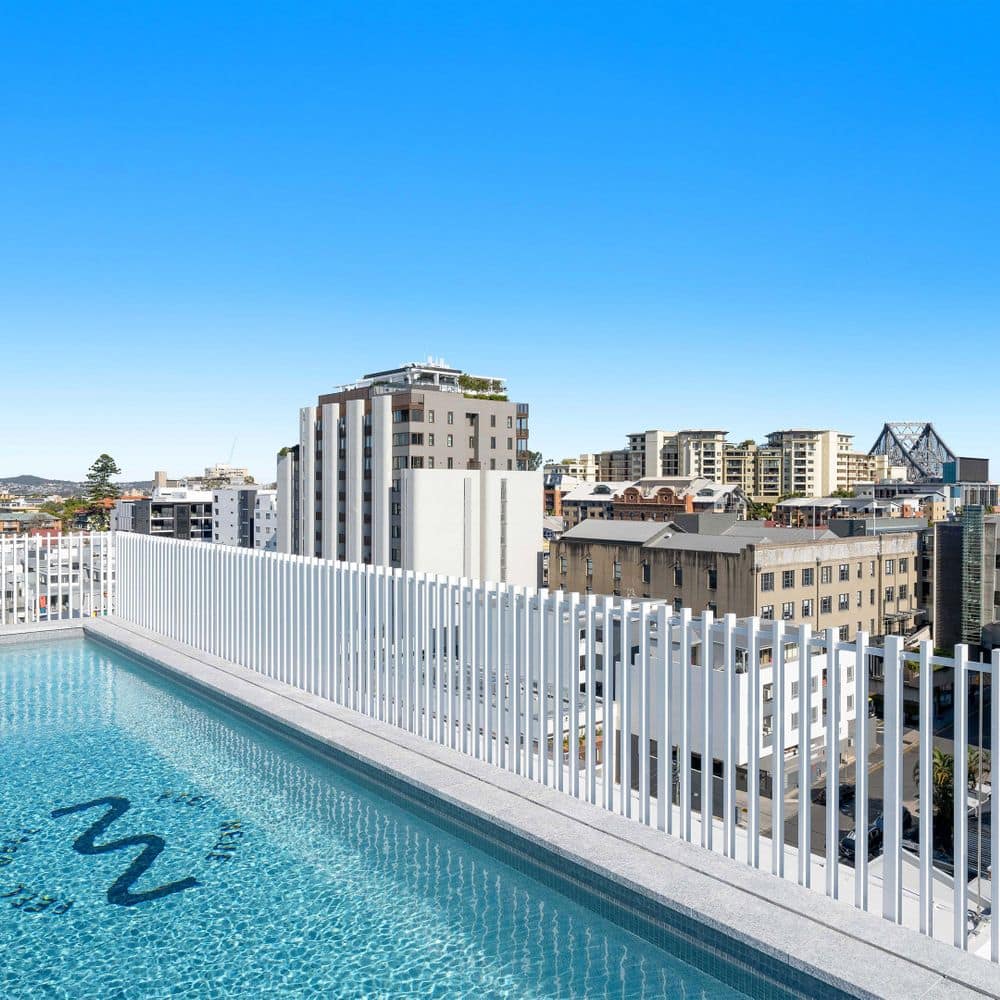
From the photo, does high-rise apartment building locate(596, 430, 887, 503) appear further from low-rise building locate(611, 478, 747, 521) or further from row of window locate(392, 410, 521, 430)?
row of window locate(392, 410, 521, 430)

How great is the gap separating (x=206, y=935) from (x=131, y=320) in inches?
1512

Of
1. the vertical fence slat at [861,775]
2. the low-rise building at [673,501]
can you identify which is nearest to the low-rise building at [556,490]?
the low-rise building at [673,501]

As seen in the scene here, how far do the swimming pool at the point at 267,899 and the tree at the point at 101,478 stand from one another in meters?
122

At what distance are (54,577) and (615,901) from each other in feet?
44.9

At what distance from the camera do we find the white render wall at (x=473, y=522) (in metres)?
57.3

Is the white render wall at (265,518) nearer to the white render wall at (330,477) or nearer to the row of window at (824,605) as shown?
the white render wall at (330,477)

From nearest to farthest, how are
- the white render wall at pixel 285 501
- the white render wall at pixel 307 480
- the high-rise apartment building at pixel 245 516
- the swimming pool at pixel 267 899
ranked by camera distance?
the swimming pool at pixel 267 899 → the white render wall at pixel 307 480 → the white render wall at pixel 285 501 → the high-rise apartment building at pixel 245 516

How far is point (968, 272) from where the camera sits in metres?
71.0

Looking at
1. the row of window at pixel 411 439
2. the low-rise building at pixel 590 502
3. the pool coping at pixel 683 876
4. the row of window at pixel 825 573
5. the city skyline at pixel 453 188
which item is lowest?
the row of window at pixel 825 573

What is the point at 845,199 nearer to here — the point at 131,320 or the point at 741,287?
the point at 741,287


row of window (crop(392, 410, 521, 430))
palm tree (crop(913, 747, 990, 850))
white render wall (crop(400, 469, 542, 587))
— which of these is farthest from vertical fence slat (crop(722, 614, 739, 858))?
row of window (crop(392, 410, 521, 430))

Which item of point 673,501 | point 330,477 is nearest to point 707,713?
point 330,477

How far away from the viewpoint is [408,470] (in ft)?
189

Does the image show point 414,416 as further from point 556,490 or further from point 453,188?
point 556,490
